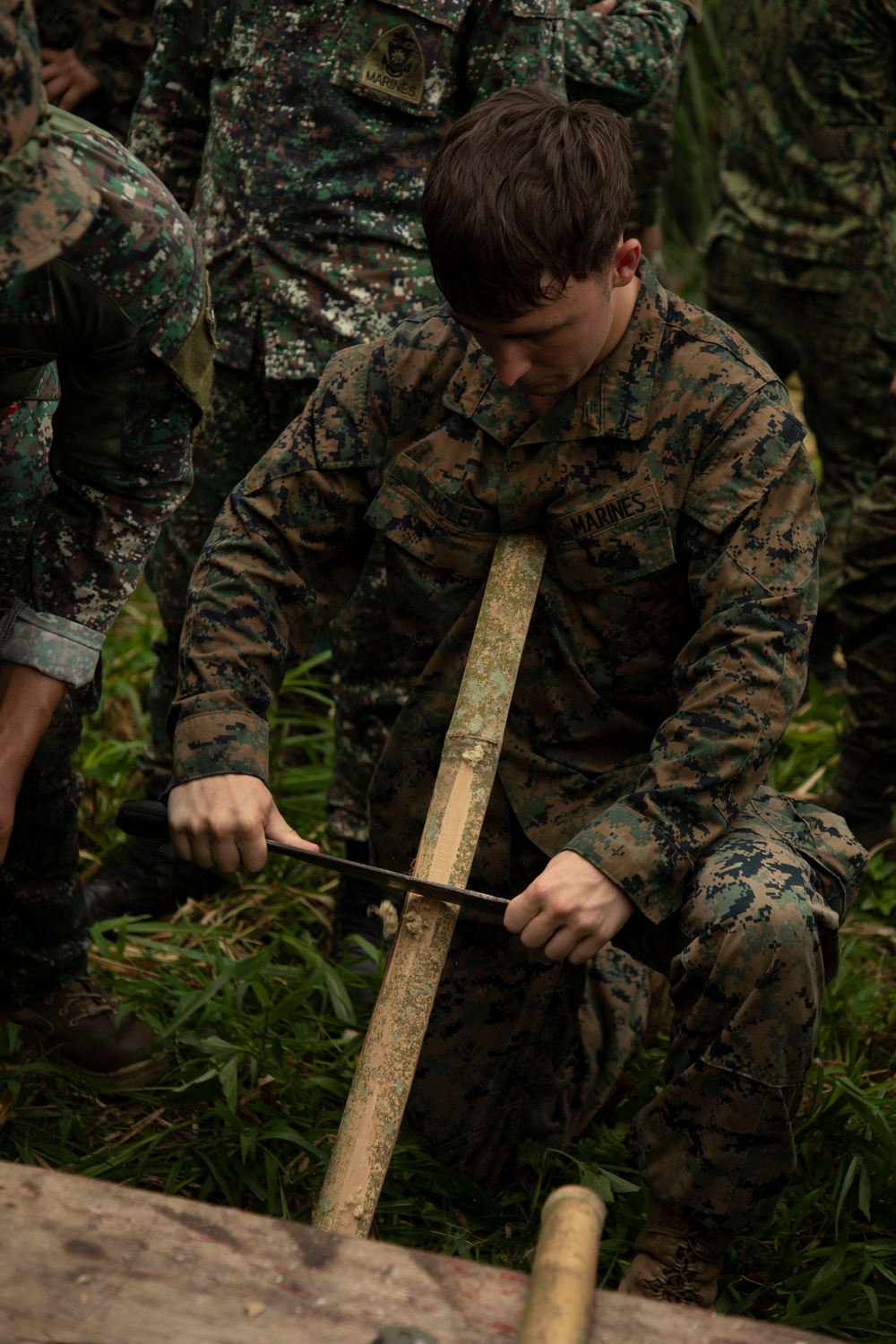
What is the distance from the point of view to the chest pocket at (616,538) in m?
2.46

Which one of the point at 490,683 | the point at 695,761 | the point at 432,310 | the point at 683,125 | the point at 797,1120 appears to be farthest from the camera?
the point at 683,125

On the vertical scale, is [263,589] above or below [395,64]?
below

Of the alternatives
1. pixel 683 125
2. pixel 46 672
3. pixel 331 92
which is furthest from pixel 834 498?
pixel 683 125

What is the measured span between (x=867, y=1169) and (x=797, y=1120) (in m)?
0.18

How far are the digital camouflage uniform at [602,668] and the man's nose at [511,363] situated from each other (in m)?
0.15

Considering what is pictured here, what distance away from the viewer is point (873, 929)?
3.68 meters

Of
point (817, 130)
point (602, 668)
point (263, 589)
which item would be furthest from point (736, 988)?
point (817, 130)

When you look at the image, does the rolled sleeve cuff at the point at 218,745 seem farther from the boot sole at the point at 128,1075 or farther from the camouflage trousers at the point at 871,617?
the camouflage trousers at the point at 871,617

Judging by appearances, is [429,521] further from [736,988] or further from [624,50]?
[624,50]

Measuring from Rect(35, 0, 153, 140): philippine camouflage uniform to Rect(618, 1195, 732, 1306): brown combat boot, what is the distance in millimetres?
3468

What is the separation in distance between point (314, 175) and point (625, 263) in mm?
1067

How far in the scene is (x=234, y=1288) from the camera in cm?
156

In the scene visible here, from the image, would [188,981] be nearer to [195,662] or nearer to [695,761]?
[195,662]

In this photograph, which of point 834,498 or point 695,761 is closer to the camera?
point 695,761
